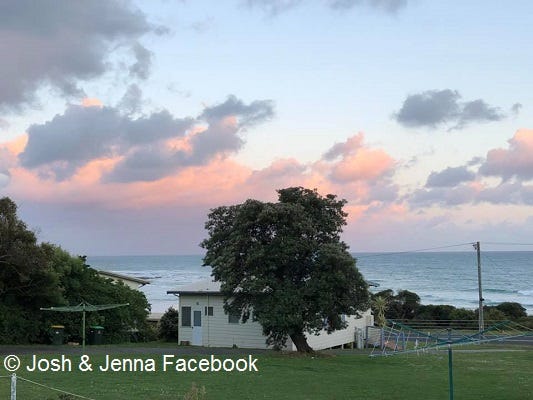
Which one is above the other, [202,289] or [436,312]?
[202,289]

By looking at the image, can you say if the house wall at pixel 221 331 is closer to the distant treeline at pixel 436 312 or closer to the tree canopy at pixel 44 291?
the tree canopy at pixel 44 291

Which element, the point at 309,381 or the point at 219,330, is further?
the point at 219,330

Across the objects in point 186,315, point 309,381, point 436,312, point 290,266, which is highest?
point 290,266

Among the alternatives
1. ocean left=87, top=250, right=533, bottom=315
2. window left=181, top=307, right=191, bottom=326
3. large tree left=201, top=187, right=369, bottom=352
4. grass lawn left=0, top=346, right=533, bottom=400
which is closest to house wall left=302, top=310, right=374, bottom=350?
large tree left=201, top=187, right=369, bottom=352

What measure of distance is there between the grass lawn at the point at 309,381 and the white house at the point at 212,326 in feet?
20.4

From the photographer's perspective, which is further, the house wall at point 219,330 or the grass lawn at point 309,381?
the house wall at point 219,330

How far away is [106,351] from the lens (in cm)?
3014

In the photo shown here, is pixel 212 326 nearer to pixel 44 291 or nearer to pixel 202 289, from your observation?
pixel 202 289

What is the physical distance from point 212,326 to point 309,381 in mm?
15105

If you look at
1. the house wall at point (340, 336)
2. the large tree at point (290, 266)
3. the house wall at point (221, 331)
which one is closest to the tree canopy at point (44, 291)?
the house wall at point (221, 331)

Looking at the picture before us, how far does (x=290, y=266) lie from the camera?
29672 millimetres

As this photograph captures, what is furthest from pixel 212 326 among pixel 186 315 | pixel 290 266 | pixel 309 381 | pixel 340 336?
pixel 309 381

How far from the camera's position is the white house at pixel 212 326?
35.4m

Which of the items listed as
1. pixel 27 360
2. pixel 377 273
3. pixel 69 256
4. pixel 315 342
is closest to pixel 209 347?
pixel 315 342
